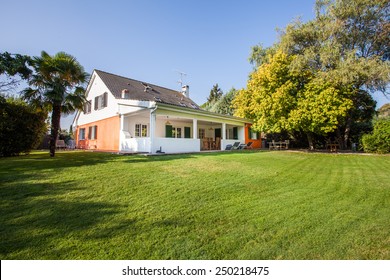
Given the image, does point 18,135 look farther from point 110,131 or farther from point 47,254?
point 47,254

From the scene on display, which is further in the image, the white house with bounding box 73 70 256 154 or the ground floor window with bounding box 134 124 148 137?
the ground floor window with bounding box 134 124 148 137

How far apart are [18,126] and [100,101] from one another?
312 inches

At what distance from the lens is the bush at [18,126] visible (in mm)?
10023

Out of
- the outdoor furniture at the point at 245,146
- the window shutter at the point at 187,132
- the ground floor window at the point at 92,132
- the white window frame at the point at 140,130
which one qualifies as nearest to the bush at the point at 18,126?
the white window frame at the point at 140,130

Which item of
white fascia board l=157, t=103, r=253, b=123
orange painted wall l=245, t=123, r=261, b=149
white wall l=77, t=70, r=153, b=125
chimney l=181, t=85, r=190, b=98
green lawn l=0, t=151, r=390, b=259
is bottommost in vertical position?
green lawn l=0, t=151, r=390, b=259

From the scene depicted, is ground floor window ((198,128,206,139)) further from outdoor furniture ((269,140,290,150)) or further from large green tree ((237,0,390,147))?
outdoor furniture ((269,140,290,150))

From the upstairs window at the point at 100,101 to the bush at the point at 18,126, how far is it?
5870 millimetres

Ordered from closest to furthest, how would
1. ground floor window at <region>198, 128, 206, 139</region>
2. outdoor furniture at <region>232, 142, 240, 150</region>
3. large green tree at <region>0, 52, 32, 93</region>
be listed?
1. large green tree at <region>0, 52, 32, 93</region>
2. outdoor furniture at <region>232, 142, 240, 150</region>
3. ground floor window at <region>198, 128, 206, 139</region>

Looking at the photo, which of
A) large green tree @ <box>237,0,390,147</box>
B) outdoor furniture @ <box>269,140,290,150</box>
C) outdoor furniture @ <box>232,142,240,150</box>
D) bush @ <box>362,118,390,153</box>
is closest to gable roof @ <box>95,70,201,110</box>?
outdoor furniture @ <box>232,142,240,150</box>

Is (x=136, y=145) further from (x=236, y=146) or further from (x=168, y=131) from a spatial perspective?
(x=236, y=146)

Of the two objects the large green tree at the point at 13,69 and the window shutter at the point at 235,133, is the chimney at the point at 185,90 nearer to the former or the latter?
the window shutter at the point at 235,133

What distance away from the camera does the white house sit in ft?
41.8
